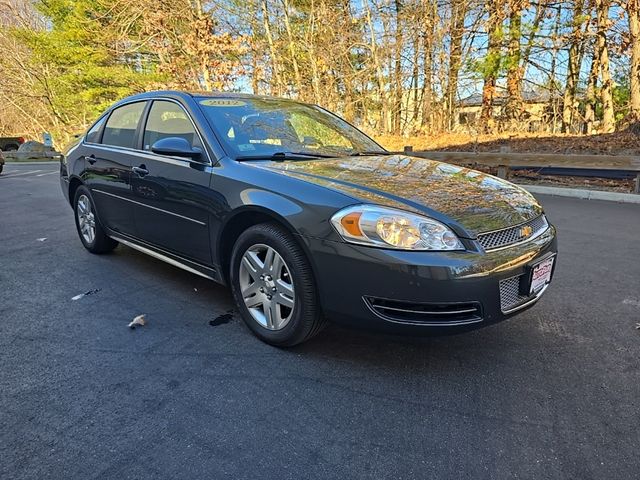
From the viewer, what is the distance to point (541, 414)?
2104 millimetres

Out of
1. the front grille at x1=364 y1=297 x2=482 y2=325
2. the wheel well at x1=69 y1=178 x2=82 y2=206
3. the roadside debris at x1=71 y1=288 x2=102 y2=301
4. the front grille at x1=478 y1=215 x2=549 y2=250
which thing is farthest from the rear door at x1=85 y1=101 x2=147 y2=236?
the front grille at x1=478 y1=215 x2=549 y2=250

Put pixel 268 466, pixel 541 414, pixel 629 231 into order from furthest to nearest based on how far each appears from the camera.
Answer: pixel 629 231
pixel 541 414
pixel 268 466

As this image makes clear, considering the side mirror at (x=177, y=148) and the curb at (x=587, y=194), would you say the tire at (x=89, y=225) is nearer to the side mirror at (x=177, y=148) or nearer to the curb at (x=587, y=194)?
the side mirror at (x=177, y=148)

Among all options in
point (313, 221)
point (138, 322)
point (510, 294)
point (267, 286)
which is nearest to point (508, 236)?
point (510, 294)

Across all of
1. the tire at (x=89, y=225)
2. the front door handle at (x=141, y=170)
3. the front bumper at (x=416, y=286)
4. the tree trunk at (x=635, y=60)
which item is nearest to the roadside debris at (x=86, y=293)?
the tire at (x=89, y=225)

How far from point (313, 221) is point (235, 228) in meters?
0.71

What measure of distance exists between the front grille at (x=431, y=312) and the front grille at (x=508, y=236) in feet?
1.07

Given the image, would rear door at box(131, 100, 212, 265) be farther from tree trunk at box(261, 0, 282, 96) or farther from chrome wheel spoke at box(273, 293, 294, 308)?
tree trunk at box(261, 0, 282, 96)

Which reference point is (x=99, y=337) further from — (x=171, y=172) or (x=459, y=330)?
(x=459, y=330)

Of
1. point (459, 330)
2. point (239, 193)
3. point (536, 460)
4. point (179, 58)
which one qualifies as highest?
point (179, 58)

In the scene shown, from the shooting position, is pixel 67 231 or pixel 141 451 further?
pixel 67 231

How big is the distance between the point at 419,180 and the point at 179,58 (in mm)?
15625

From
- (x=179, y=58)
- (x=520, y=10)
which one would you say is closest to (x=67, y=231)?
(x=179, y=58)

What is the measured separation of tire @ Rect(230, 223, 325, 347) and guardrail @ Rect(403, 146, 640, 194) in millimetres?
8428
